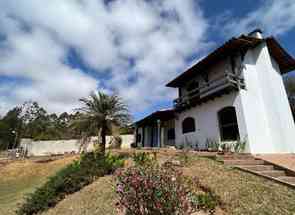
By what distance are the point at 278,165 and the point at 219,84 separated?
20.9 ft

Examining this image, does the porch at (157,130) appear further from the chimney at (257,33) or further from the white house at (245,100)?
the chimney at (257,33)

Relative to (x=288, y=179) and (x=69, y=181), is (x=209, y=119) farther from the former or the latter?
(x=69, y=181)

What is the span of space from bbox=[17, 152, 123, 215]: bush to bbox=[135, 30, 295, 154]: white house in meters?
7.32

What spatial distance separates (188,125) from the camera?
51.9 ft

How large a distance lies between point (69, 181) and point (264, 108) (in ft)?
37.6

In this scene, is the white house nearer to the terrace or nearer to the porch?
the terrace

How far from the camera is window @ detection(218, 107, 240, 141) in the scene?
1214cm

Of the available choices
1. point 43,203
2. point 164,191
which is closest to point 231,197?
point 164,191

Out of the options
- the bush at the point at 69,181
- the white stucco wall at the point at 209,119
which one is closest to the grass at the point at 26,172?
the bush at the point at 69,181

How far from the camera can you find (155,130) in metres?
21.8

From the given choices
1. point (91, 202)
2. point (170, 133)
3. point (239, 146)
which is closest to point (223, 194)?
point (91, 202)

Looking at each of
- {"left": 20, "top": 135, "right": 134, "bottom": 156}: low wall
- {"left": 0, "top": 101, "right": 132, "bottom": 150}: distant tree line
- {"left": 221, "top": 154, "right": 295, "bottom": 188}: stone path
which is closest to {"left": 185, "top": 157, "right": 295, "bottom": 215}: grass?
{"left": 221, "top": 154, "right": 295, "bottom": 188}: stone path

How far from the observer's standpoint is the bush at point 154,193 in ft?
10.7

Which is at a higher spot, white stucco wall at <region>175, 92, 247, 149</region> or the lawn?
white stucco wall at <region>175, 92, 247, 149</region>
